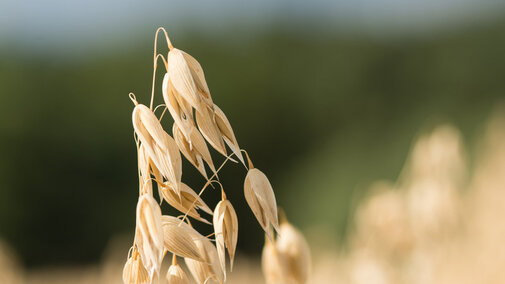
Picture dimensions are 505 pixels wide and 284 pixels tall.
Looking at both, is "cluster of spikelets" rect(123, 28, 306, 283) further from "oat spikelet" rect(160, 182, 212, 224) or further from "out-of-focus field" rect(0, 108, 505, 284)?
"out-of-focus field" rect(0, 108, 505, 284)

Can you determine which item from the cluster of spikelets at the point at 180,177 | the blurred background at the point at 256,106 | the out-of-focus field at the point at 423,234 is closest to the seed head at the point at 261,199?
the cluster of spikelets at the point at 180,177

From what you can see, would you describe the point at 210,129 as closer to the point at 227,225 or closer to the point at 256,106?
the point at 227,225

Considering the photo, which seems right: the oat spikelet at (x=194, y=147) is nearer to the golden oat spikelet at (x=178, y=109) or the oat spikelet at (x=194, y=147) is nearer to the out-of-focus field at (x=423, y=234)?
the golden oat spikelet at (x=178, y=109)

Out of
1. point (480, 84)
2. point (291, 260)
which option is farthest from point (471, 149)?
point (291, 260)

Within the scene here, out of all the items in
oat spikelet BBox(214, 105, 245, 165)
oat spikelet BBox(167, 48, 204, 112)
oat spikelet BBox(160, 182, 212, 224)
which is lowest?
oat spikelet BBox(160, 182, 212, 224)

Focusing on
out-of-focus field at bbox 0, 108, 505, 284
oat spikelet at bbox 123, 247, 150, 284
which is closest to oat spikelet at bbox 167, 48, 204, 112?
oat spikelet at bbox 123, 247, 150, 284
